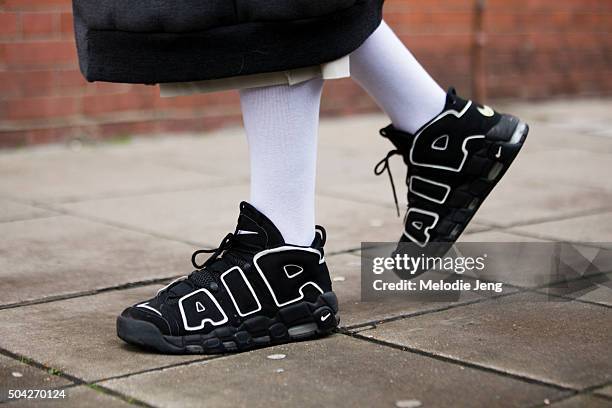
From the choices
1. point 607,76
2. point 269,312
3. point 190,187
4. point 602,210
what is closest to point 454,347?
point 269,312

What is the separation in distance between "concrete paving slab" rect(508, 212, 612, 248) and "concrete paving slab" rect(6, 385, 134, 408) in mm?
1782

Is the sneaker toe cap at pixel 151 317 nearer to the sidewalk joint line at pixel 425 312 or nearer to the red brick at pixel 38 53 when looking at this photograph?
the sidewalk joint line at pixel 425 312

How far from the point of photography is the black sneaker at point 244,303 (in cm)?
226

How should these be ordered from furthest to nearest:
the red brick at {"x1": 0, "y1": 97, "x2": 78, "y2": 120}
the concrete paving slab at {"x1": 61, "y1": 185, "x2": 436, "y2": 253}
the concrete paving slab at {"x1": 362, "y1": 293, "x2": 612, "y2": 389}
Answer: the red brick at {"x1": 0, "y1": 97, "x2": 78, "y2": 120} < the concrete paving slab at {"x1": 61, "y1": 185, "x2": 436, "y2": 253} < the concrete paving slab at {"x1": 362, "y1": 293, "x2": 612, "y2": 389}

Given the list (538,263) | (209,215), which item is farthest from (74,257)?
(538,263)

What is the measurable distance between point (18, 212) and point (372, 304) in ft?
5.61

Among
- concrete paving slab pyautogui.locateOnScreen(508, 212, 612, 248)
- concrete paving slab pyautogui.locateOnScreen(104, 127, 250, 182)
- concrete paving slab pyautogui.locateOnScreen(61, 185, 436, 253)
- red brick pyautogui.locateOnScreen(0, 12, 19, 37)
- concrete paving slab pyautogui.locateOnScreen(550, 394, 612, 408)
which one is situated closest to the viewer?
concrete paving slab pyautogui.locateOnScreen(550, 394, 612, 408)

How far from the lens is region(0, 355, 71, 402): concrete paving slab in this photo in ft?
6.65

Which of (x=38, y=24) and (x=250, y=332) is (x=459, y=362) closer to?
(x=250, y=332)

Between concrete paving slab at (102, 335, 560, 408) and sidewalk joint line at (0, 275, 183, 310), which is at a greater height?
sidewalk joint line at (0, 275, 183, 310)

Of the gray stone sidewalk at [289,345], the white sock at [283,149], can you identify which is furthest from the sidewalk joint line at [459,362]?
the white sock at [283,149]

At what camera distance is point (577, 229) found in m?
3.50

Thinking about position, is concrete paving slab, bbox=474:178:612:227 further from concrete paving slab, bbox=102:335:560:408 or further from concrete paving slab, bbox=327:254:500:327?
concrete paving slab, bbox=102:335:560:408

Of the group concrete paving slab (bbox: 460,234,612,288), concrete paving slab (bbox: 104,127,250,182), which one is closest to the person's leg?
concrete paving slab (bbox: 460,234,612,288)
